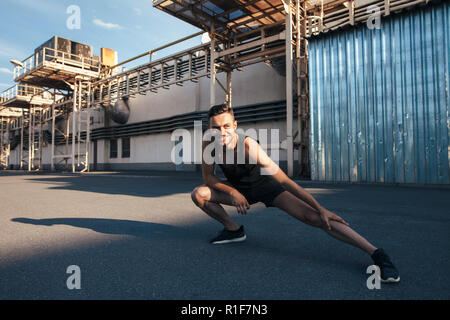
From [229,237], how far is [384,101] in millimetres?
6947

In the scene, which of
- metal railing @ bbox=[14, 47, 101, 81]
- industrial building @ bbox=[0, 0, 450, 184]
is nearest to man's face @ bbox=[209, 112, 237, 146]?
industrial building @ bbox=[0, 0, 450, 184]

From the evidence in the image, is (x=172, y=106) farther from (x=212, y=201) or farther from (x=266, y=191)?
(x=266, y=191)

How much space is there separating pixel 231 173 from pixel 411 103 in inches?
272

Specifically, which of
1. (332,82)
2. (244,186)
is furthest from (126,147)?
(244,186)

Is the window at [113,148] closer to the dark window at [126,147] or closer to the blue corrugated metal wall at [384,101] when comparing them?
the dark window at [126,147]

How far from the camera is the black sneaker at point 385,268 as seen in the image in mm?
1646

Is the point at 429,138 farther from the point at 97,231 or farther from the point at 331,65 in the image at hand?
the point at 97,231

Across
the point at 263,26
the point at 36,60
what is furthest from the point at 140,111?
the point at 263,26

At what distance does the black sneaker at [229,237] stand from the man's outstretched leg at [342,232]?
0.56 meters

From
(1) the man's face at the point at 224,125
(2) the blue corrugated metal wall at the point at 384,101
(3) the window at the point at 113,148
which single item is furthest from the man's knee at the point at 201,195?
(3) the window at the point at 113,148

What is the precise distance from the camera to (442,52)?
265 inches

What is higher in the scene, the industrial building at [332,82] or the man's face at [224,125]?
the industrial building at [332,82]

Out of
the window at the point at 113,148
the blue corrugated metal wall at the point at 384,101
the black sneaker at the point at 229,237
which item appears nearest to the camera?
the black sneaker at the point at 229,237

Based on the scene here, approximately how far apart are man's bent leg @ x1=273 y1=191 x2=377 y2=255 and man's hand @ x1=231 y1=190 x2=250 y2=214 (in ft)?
0.88
